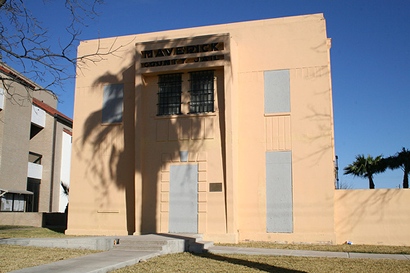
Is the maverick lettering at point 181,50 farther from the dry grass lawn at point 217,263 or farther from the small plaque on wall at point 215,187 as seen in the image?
the dry grass lawn at point 217,263

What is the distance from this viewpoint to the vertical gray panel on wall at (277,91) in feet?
59.8

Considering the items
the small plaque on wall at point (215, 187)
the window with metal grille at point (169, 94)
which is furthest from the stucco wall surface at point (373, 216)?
the window with metal grille at point (169, 94)

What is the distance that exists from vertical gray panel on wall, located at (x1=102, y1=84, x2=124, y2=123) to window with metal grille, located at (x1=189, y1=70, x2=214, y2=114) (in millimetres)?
3129

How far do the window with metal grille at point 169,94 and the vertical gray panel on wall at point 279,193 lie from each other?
13.6ft

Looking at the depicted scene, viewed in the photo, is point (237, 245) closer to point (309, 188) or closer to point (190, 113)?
point (309, 188)

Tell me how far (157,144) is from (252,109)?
153 inches

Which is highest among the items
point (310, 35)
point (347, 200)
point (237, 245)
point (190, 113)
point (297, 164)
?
point (310, 35)

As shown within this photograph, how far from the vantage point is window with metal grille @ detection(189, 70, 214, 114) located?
18.4 metres

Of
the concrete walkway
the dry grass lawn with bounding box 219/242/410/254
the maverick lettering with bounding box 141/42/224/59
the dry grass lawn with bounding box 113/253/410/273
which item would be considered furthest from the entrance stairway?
the maverick lettering with bounding box 141/42/224/59

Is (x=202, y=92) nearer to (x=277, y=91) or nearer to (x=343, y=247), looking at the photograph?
(x=277, y=91)

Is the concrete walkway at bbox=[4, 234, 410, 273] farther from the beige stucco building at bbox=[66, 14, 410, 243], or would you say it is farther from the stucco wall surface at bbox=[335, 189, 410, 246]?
the stucco wall surface at bbox=[335, 189, 410, 246]

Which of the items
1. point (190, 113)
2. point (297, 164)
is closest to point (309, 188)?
point (297, 164)

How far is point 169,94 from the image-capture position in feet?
62.0

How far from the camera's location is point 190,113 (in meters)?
18.4
